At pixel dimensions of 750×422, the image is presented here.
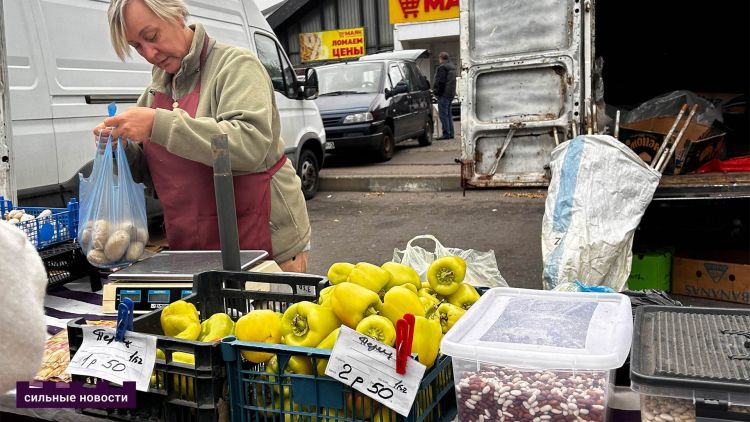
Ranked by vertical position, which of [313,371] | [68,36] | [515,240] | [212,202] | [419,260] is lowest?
[515,240]

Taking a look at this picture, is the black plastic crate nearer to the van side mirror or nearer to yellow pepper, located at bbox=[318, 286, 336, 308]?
yellow pepper, located at bbox=[318, 286, 336, 308]

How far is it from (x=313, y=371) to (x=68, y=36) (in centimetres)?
483

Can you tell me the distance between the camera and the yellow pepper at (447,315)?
66.1 inches

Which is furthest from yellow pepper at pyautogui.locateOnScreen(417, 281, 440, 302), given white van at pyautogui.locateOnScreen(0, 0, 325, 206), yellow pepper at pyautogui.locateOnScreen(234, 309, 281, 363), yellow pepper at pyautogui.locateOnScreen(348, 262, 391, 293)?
white van at pyautogui.locateOnScreen(0, 0, 325, 206)

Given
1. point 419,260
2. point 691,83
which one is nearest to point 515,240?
point 691,83

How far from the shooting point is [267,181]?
2.50m

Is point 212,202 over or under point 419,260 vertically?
over

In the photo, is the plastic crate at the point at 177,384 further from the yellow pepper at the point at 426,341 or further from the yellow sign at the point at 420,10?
the yellow sign at the point at 420,10

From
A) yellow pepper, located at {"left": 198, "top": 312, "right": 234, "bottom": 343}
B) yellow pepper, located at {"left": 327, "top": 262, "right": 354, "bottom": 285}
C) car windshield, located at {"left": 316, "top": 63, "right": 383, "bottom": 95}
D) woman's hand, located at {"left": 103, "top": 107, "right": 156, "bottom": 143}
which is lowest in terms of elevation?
yellow pepper, located at {"left": 198, "top": 312, "right": 234, "bottom": 343}

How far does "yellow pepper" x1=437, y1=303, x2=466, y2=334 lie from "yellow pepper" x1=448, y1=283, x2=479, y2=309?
0.11 meters

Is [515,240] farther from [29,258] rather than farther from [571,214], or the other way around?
[29,258]

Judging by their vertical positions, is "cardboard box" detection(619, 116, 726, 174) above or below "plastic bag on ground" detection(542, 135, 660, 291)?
above

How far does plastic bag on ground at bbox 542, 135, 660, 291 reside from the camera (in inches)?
161

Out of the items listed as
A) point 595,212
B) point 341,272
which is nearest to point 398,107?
point 595,212
